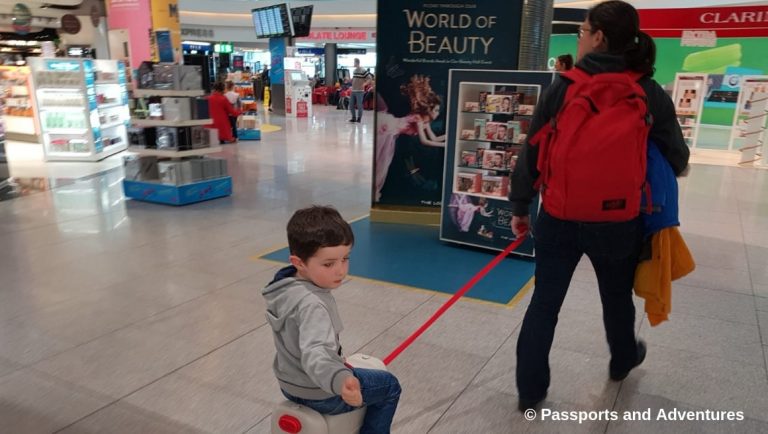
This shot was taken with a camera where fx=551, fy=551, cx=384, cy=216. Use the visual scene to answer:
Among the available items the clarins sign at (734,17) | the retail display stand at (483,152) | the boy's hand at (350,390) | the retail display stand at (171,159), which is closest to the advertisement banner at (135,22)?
the retail display stand at (171,159)

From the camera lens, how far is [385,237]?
17.0 feet

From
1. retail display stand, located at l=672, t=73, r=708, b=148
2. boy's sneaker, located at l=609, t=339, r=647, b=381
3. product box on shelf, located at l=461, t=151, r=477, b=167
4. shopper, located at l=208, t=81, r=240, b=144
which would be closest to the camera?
boy's sneaker, located at l=609, t=339, r=647, b=381

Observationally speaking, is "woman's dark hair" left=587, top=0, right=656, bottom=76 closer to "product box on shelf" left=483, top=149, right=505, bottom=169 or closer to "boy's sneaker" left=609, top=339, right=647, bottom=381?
"boy's sneaker" left=609, top=339, right=647, bottom=381

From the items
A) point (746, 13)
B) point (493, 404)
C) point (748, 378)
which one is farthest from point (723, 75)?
point (493, 404)

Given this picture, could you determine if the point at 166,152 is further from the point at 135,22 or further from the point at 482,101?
the point at 135,22

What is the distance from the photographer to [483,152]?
187 inches

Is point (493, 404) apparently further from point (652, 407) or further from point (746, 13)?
point (746, 13)

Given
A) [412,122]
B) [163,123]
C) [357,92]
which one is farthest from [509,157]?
[357,92]

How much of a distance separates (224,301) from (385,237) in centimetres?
194

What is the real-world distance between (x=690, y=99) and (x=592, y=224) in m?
11.5

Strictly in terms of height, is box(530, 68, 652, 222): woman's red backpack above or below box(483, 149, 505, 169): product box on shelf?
above

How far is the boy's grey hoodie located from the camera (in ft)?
4.77

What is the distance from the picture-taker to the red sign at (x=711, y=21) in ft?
37.8

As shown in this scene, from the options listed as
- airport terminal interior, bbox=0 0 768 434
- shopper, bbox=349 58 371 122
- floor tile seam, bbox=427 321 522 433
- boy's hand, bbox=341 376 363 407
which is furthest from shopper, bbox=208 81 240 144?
boy's hand, bbox=341 376 363 407
